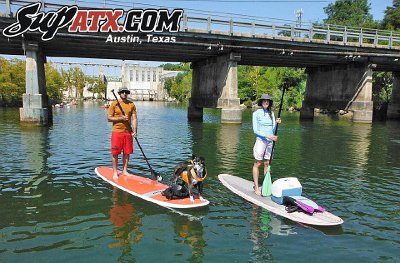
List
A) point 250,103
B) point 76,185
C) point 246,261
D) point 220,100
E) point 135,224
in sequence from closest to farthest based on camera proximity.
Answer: point 246,261, point 135,224, point 76,185, point 220,100, point 250,103

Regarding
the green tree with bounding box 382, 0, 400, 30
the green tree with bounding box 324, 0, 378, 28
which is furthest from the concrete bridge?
the green tree with bounding box 324, 0, 378, 28

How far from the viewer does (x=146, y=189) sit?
9523 mm

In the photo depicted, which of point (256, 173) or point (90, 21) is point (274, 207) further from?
point (90, 21)

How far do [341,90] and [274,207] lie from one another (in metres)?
40.1

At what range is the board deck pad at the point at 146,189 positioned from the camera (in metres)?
8.37

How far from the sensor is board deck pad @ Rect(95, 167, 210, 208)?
8367 millimetres

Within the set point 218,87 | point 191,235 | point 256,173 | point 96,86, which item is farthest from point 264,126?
point 96,86

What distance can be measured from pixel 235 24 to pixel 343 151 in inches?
696

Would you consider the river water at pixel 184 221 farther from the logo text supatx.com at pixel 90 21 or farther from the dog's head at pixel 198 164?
the logo text supatx.com at pixel 90 21

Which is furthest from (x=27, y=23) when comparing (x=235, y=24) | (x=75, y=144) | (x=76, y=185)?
(x=76, y=185)

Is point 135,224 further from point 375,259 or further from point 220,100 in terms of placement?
point 220,100

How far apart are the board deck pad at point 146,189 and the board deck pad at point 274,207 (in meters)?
1.33

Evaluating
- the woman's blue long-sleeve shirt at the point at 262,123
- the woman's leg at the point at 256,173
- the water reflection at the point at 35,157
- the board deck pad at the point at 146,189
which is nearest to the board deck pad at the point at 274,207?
the woman's leg at the point at 256,173

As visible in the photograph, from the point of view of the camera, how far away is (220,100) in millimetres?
36000
